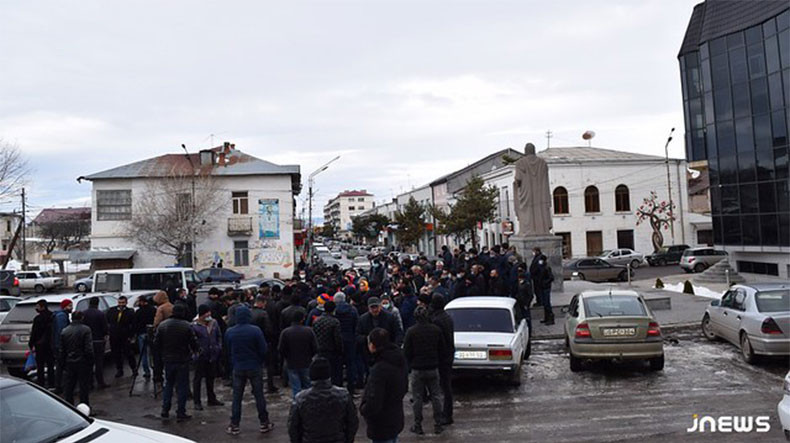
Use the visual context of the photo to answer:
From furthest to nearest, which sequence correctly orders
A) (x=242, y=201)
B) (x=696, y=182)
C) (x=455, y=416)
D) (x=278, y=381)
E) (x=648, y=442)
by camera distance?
1. (x=696, y=182)
2. (x=242, y=201)
3. (x=278, y=381)
4. (x=455, y=416)
5. (x=648, y=442)

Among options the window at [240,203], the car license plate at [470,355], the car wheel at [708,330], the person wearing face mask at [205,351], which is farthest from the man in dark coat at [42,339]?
the window at [240,203]

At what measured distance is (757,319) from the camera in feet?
36.9

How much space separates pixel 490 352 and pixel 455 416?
1416 millimetres

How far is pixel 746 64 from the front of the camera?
3269 centimetres

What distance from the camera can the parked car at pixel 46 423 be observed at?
5.03 meters

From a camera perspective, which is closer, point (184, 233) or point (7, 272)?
point (7, 272)

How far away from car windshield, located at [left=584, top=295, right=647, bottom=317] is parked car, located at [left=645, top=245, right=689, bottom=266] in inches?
1406

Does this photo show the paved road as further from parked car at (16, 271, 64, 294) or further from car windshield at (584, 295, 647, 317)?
parked car at (16, 271, 64, 294)

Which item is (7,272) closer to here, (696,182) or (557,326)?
(557,326)

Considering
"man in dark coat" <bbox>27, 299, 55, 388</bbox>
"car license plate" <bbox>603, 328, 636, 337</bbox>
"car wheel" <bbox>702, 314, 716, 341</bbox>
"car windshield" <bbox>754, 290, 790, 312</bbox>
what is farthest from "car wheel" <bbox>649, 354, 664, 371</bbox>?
"man in dark coat" <bbox>27, 299, 55, 388</bbox>

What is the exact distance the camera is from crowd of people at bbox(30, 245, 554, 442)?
6.01 metres

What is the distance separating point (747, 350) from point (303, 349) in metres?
8.25

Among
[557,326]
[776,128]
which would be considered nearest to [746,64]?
[776,128]

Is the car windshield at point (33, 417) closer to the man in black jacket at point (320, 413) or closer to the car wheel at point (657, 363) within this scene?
the man in black jacket at point (320, 413)
